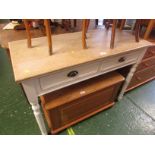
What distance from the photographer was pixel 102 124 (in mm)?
1304

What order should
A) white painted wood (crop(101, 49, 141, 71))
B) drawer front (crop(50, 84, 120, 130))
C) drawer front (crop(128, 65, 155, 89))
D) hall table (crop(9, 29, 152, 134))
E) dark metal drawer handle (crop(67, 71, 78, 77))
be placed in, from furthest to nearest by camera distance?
drawer front (crop(128, 65, 155, 89)), drawer front (crop(50, 84, 120, 130)), white painted wood (crop(101, 49, 141, 71)), dark metal drawer handle (crop(67, 71, 78, 77)), hall table (crop(9, 29, 152, 134))

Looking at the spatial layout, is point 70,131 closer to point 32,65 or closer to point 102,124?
point 102,124

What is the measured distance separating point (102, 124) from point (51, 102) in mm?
697

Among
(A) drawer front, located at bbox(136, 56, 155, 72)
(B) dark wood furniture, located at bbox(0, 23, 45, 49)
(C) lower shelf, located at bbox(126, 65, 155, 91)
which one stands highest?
(B) dark wood furniture, located at bbox(0, 23, 45, 49)

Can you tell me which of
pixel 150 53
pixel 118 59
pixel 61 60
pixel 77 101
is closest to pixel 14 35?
pixel 61 60

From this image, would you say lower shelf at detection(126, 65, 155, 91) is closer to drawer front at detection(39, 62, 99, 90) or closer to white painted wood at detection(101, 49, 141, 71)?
white painted wood at detection(101, 49, 141, 71)

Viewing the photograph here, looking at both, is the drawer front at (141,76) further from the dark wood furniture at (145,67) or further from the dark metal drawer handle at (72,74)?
the dark metal drawer handle at (72,74)

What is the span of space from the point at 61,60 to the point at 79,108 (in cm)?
57

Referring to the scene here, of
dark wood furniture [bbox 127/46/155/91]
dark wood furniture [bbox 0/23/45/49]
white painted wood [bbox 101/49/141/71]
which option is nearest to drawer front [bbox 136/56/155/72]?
dark wood furniture [bbox 127/46/155/91]

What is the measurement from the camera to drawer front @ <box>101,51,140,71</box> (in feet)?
2.89

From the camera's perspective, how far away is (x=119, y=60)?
95 cm

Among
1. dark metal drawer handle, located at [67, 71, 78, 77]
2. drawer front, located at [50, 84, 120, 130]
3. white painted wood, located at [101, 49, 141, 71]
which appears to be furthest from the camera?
drawer front, located at [50, 84, 120, 130]

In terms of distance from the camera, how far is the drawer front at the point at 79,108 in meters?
0.99
